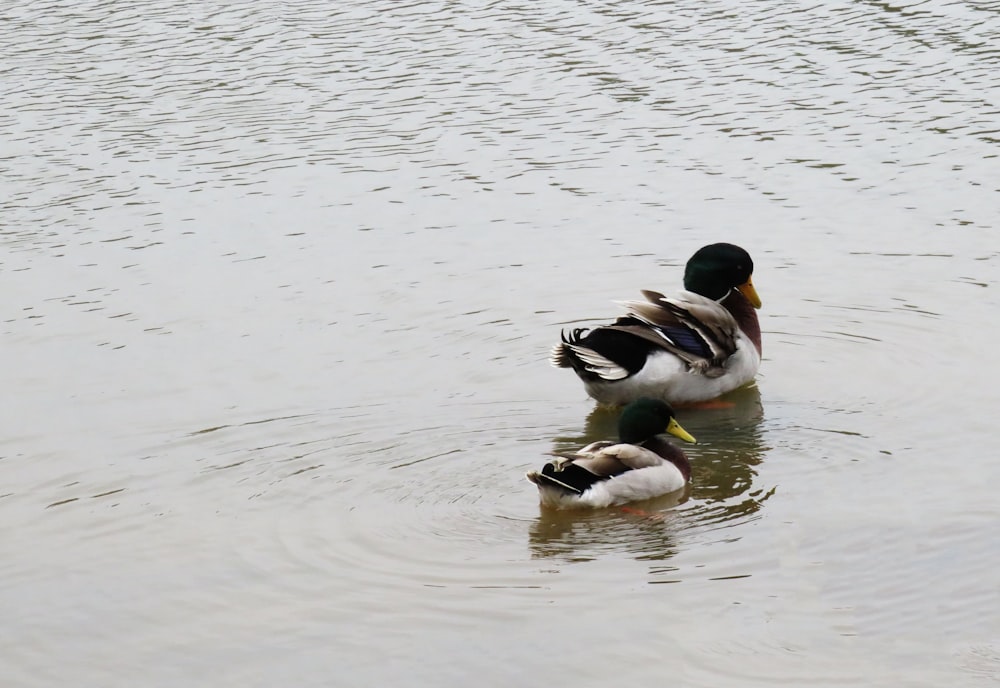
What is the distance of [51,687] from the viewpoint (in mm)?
7246

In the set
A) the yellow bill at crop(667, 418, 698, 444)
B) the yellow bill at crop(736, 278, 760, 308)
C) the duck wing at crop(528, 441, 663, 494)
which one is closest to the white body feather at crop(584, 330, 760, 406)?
the yellow bill at crop(736, 278, 760, 308)

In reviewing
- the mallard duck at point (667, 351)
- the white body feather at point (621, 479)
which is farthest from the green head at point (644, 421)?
the mallard duck at point (667, 351)

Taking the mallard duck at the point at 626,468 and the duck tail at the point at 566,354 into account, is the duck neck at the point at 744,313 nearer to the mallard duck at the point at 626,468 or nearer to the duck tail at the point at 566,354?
the duck tail at the point at 566,354

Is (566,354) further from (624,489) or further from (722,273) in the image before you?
(722,273)

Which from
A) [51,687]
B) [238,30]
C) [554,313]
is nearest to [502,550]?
[51,687]

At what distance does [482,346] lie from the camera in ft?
39.5

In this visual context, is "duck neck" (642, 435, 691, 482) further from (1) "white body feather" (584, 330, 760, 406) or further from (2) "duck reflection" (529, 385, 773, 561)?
(1) "white body feather" (584, 330, 760, 406)

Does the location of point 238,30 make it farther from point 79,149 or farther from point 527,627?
point 527,627

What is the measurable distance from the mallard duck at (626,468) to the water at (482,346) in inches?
7.2

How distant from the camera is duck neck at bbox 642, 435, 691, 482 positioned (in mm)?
9500

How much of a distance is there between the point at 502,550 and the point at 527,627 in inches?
40.5

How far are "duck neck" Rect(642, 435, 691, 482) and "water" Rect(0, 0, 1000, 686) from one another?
0.19 metres

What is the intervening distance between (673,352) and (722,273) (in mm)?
1240

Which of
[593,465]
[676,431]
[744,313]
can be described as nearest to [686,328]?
[744,313]
